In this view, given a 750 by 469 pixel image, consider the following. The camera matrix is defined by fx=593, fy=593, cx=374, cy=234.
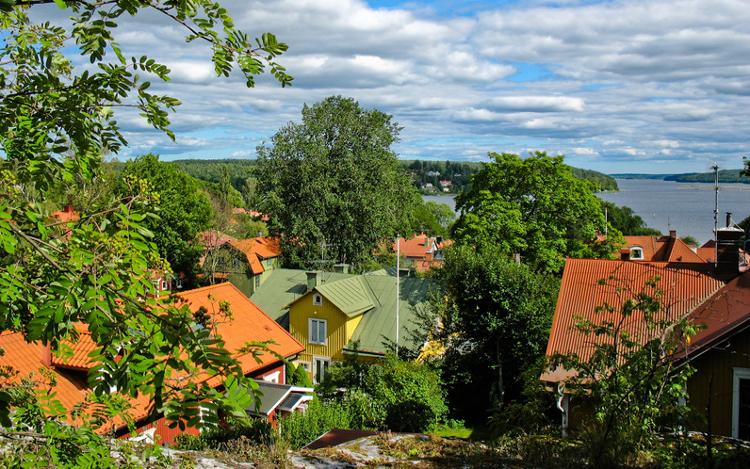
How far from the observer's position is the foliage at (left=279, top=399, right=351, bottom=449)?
14188 millimetres

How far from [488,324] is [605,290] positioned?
5358 mm

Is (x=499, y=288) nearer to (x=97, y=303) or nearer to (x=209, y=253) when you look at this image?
(x=97, y=303)

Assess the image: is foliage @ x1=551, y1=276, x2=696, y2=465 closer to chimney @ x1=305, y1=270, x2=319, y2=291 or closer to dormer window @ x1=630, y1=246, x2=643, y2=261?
chimney @ x1=305, y1=270, x2=319, y2=291

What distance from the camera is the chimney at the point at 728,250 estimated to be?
14.5 metres

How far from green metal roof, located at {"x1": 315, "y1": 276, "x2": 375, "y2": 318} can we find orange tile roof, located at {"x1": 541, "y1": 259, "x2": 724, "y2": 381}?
11268 mm

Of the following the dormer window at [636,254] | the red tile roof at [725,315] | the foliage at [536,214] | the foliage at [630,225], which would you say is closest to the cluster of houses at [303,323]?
the foliage at [536,214]

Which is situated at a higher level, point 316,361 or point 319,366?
point 316,361

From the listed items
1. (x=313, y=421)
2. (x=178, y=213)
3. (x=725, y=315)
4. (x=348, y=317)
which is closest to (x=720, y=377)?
(x=725, y=315)

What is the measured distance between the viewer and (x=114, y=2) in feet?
10.6

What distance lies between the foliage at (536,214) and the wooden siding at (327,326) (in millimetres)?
6591

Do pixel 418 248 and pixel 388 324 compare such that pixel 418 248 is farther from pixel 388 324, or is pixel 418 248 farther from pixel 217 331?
pixel 217 331

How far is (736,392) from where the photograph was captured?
1048cm

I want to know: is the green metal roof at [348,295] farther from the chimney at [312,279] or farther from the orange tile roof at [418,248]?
the orange tile roof at [418,248]

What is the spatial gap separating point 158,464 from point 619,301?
1323 cm
